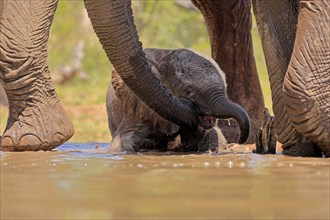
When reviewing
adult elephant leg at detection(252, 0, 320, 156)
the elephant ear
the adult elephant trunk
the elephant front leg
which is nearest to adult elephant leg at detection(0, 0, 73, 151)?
the adult elephant trunk

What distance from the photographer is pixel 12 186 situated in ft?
10.4

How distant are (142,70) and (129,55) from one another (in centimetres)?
14

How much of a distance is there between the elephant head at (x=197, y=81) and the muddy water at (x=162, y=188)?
4.02 ft

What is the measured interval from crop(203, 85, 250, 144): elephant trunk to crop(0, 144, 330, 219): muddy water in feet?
3.20

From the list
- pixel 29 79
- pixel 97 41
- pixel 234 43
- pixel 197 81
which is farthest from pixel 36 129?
pixel 97 41

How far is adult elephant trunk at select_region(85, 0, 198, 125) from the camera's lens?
5070mm

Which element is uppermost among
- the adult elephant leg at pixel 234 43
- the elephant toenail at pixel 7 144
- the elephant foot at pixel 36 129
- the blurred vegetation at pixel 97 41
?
the blurred vegetation at pixel 97 41

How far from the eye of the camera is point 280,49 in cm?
514

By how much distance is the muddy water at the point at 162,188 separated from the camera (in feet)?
8.83

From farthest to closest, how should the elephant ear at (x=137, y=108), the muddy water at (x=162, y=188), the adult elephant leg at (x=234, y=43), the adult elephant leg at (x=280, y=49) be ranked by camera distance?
the adult elephant leg at (x=234, y=43), the elephant ear at (x=137, y=108), the adult elephant leg at (x=280, y=49), the muddy water at (x=162, y=188)

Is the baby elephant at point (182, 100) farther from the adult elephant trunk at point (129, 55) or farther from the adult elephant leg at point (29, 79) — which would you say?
the adult elephant leg at point (29, 79)

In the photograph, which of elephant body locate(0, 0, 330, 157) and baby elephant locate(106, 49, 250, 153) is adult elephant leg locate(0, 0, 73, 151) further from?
baby elephant locate(106, 49, 250, 153)

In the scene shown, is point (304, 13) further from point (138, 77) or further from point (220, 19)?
point (220, 19)

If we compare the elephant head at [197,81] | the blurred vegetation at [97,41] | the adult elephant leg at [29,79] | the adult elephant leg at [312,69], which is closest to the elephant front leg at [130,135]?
the elephant head at [197,81]
